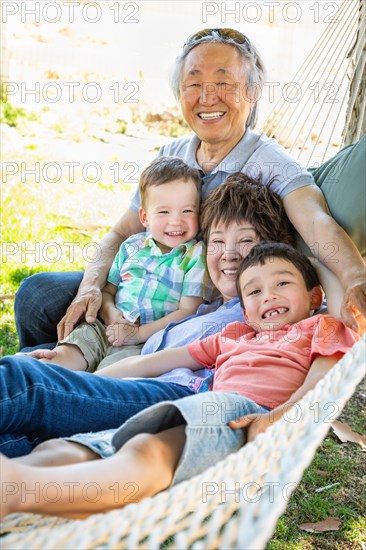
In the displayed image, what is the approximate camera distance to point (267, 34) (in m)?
6.59

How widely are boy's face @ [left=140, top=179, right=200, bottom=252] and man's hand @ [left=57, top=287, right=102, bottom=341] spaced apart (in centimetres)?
27

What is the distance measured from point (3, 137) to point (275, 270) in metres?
4.96

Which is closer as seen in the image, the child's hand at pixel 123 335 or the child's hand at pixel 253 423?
the child's hand at pixel 253 423

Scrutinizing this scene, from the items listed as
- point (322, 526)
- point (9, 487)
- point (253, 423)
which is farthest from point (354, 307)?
point (9, 487)

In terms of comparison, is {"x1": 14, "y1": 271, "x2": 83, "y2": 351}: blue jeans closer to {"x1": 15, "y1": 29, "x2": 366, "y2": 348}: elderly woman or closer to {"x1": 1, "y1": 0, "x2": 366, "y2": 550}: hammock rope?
{"x1": 15, "y1": 29, "x2": 366, "y2": 348}: elderly woman

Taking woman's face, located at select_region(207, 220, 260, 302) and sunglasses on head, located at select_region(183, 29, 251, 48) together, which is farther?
sunglasses on head, located at select_region(183, 29, 251, 48)

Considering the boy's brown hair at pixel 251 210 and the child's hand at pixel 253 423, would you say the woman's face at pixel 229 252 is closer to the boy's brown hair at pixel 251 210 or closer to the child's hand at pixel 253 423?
the boy's brown hair at pixel 251 210

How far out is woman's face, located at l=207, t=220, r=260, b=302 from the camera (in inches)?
80.7

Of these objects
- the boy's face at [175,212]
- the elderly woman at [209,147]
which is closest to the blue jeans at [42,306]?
the elderly woman at [209,147]

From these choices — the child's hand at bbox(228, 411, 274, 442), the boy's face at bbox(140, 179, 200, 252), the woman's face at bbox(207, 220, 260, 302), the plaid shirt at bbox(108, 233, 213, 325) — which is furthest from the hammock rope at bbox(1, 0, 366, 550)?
the boy's face at bbox(140, 179, 200, 252)

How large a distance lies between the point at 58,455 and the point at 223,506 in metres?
0.38

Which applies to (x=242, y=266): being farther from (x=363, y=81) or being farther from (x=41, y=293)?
(x=363, y=81)

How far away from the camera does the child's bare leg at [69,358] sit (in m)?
2.10

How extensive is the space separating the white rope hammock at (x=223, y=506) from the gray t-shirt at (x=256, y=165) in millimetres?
952
